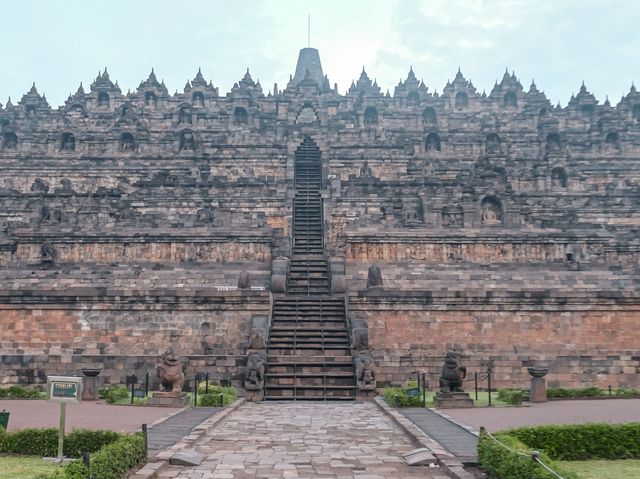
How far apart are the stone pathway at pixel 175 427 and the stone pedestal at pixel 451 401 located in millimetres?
5135

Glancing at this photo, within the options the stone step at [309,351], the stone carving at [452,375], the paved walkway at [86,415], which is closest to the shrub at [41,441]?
the paved walkway at [86,415]

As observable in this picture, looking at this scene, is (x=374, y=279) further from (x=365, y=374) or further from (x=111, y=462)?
(x=111, y=462)

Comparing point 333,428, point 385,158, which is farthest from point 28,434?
point 385,158

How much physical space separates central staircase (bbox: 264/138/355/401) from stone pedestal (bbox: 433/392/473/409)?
2969 mm

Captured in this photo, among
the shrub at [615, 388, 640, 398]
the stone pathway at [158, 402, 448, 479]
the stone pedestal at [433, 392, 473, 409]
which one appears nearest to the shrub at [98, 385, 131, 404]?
the stone pathway at [158, 402, 448, 479]

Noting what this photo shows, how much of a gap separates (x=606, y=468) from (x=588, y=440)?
73 cm

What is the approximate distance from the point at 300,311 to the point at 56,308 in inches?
316

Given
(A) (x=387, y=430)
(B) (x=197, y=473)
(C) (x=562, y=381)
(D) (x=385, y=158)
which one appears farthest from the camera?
(D) (x=385, y=158)

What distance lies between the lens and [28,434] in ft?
33.5

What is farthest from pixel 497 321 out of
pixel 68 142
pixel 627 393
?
pixel 68 142

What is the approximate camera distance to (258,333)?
19266 millimetres

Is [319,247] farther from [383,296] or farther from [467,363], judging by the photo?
[467,363]

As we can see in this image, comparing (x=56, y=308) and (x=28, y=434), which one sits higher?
(x=56, y=308)

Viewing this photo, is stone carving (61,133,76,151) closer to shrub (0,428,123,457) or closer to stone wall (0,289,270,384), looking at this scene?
stone wall (0,289,270,384)
